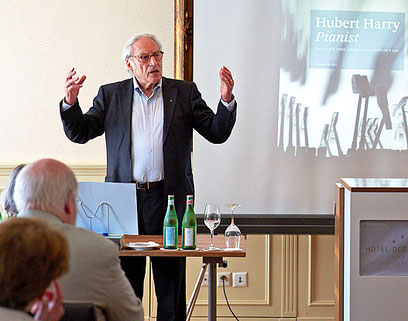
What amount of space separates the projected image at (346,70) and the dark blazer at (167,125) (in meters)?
0.81

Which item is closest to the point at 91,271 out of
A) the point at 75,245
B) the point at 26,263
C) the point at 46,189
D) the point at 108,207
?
the point at 75,245

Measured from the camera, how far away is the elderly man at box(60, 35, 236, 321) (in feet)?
10.8

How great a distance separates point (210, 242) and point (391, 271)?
80 cm

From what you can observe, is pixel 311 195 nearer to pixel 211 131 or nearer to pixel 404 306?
pixel 211 131

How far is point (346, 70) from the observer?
4.09 m

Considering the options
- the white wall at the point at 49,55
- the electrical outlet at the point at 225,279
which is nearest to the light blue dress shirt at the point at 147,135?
the white wall at the point at 49,55

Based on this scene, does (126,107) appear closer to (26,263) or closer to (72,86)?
(72,86)

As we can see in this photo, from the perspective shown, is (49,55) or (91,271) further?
(49,55)

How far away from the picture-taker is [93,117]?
3438 mm

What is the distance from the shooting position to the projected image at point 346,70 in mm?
4082

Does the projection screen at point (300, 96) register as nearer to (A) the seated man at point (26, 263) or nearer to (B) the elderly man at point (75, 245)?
(B) the elderly man at point (75, 245)

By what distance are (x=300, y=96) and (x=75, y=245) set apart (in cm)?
257

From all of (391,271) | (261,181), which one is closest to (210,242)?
(391,271)

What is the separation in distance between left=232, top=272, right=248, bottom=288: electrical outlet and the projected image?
3.56 ft
